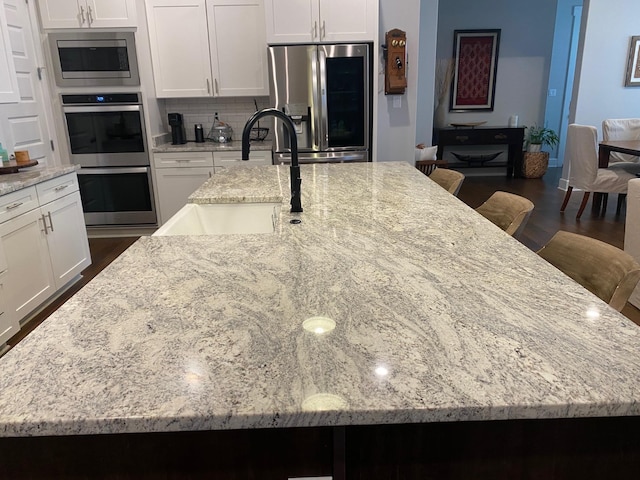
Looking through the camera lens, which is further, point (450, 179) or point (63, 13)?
point (63, 13)

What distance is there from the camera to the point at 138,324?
980 mm

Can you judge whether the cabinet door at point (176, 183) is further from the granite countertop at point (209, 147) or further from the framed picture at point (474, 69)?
the framed picture at point (474, 69)

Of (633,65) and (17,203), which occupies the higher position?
(633,65)

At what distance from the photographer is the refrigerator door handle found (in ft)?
13.2

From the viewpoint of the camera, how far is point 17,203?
2.76m

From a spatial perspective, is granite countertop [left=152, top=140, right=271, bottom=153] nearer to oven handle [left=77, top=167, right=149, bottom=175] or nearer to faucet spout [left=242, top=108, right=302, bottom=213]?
oven handle [left=77, top=167, right=149, bottom=175]

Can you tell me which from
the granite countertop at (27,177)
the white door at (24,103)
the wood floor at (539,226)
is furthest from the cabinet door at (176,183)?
the granite countertop at (27,177)

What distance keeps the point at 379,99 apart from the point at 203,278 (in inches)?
147

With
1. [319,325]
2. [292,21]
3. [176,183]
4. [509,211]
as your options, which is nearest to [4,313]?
[176,183]

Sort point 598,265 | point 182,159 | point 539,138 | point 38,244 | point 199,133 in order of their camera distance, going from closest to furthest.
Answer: point 598,265, point 38,244, point 182,159, point 199,133, point 539,138

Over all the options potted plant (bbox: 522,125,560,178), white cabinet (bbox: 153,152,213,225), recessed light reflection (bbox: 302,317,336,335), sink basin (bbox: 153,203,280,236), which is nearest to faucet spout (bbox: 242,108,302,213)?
sink basin (bbox: 153,203,280,236)

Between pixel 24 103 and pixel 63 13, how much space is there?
2.82 ft

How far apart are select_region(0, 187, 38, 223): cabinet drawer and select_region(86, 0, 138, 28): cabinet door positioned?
1975mm

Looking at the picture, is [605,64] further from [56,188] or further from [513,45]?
[56,188]
